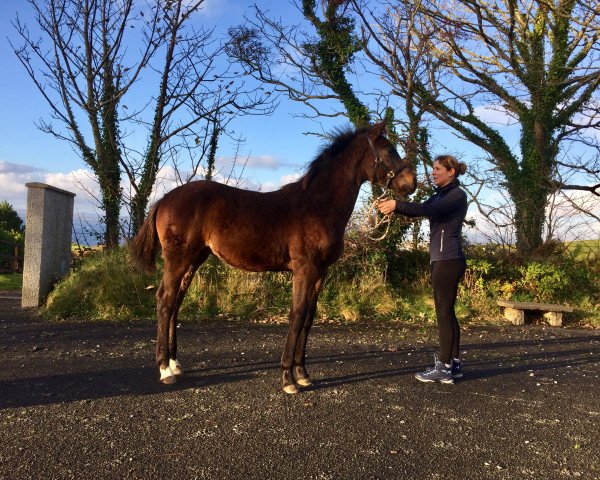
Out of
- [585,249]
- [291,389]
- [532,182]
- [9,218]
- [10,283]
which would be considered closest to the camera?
[291,389]

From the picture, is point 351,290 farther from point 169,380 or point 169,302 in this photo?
point 169,380

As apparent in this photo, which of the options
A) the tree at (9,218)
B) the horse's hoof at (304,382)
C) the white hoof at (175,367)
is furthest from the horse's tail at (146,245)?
the tree at (9,218)

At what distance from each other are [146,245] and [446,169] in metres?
3.29

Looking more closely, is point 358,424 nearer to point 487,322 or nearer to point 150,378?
point 150,378

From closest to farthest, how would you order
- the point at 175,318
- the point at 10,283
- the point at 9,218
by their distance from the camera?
the point at 175,318, the point at 10,283, the point at 9,218

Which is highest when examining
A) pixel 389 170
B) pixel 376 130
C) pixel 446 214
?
pixel 376 130

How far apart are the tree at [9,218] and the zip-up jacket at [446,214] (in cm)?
2654

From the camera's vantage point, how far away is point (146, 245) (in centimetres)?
512

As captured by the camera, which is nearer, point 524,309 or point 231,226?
point 231,226

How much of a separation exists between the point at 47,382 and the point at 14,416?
0.97 metres

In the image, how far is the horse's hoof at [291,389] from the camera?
4.26 meters

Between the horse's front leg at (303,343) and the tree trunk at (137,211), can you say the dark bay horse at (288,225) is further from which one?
the tree trunk at (137,211)

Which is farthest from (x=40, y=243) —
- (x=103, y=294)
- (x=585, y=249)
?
(x=585, y=249)

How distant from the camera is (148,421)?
11.5 feet
